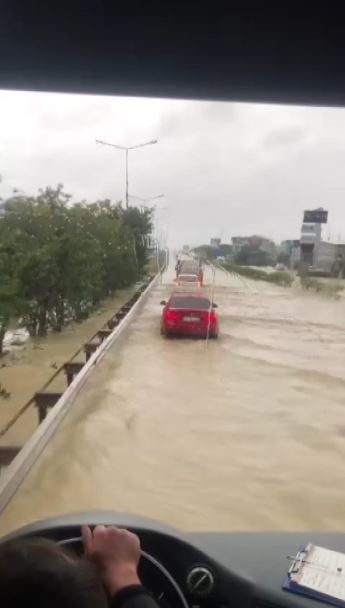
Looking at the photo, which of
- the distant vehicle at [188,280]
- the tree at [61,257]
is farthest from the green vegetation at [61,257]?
the distant vehicle at [188,280]

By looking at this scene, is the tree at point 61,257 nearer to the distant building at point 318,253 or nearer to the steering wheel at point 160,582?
the distant building at point 318,253

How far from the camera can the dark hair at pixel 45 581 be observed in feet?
2.27

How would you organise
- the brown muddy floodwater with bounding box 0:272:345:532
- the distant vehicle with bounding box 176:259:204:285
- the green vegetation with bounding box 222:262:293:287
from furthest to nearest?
the distant vehicle with bounding box 176:259:204:285 < the green vegetation with bounding box 222:262:293:287 < the brown muddy floodwater with bounding box 0:272:345:532

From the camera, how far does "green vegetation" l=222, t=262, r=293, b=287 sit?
2958 millimetres

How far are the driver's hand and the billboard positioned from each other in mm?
1611

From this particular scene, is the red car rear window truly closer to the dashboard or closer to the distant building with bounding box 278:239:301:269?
the distant building with bounding box 278:239:301:269

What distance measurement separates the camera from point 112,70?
146 cm

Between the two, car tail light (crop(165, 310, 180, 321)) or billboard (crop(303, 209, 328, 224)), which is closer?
billboard (crop(303, 209, 328, 224))

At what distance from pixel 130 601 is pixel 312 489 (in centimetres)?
166

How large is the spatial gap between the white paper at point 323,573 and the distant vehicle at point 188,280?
2.91 m

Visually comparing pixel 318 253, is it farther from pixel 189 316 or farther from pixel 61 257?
→ pixel 61 257

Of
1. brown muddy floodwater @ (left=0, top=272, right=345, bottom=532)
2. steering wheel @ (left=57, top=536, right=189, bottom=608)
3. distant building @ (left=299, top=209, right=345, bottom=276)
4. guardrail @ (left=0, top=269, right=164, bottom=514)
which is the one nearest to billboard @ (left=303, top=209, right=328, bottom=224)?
distant building @ (left=299, top=209, right=345, bottom=276)

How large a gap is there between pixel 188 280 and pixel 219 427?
4.37 feet

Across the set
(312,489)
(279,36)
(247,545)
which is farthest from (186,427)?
(279,36)
